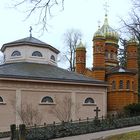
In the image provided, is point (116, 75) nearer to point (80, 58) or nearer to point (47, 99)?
point (80, 58)

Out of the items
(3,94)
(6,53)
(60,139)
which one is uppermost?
(6,53)

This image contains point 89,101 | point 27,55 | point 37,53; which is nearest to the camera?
point 89,101

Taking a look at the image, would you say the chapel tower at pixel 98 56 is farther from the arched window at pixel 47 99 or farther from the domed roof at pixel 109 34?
the arched window at pixel 47 99

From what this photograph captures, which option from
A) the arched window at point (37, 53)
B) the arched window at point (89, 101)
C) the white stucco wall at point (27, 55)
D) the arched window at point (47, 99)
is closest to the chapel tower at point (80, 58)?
the white stucco wall at point (27, 55)

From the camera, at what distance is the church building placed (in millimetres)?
35281

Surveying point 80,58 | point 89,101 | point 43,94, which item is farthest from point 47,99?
point 80,58

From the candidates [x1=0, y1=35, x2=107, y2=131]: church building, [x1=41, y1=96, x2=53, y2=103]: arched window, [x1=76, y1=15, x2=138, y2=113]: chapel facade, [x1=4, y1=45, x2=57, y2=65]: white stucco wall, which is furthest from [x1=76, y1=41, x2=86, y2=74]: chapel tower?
[x1=41, y1=96, x2=53, y2=103]: arched window

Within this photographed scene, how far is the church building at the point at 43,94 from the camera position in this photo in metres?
35.3

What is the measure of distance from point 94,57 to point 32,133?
2194cm

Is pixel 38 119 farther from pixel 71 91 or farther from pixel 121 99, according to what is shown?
pixel 121 99

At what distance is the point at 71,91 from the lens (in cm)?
3825

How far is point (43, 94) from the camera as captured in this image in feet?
121

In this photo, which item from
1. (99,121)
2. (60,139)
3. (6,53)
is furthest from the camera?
(6,53)

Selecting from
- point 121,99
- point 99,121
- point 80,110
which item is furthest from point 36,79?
point 121,99
